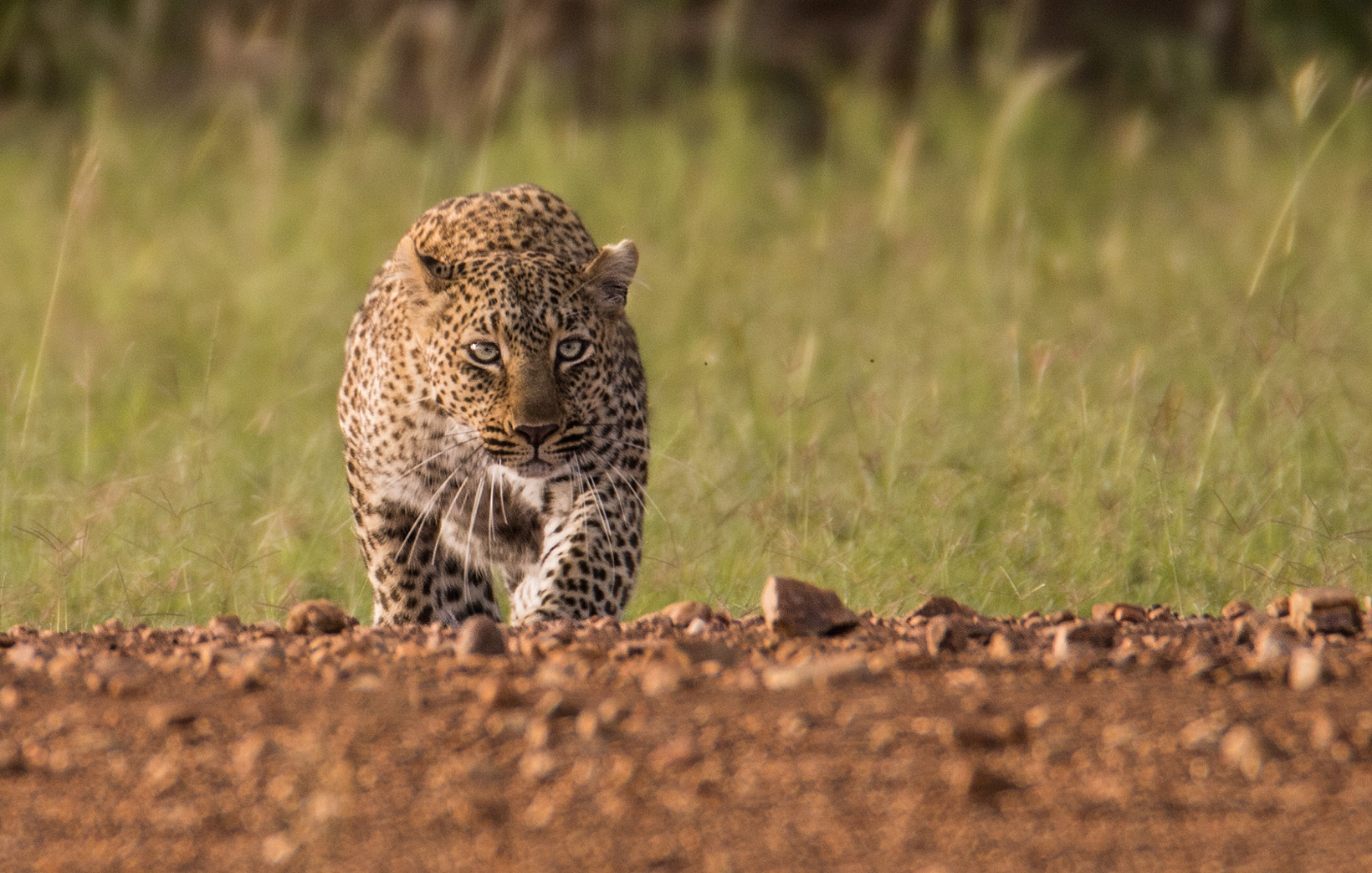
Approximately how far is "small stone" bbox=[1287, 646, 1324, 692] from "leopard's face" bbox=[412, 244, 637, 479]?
7.01 feet

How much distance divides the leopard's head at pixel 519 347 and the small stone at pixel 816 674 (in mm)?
1662

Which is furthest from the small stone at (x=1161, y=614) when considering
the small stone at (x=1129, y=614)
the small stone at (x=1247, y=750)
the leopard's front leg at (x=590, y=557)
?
the leopard's front leg at (x=590, y=557)

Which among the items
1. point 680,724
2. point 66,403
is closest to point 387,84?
point 66,403

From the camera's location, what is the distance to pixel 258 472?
672 cm

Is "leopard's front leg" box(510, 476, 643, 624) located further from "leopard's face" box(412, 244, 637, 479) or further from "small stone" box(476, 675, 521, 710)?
"small stone" box(476, 675, 521, 710)

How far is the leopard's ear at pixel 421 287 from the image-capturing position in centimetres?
524

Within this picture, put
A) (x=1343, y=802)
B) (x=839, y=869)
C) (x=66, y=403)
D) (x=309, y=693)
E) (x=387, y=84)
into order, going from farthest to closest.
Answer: (x=387, y=84) → (x=66, y=403) → (x=309, y=693) → (x=1343, y=802) → (x=839, y=869)

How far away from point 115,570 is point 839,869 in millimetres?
3286

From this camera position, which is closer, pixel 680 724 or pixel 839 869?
pixel 839 869

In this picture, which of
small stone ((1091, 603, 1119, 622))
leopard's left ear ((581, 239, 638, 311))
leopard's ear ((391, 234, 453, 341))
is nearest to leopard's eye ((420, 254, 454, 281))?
leopard's ear ((391, 234, 453, 341))

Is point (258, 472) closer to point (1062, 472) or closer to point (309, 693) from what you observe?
point (1062, 472)

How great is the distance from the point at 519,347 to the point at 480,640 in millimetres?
1525

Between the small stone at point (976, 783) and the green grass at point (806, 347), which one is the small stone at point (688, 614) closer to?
the green grass at point (806, 347)

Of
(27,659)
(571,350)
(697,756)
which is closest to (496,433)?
(571,350)
